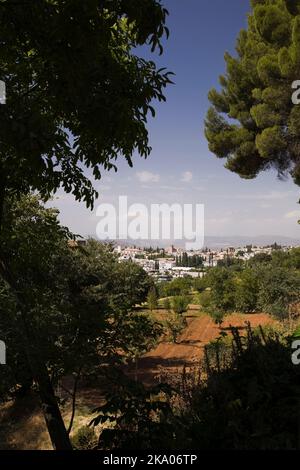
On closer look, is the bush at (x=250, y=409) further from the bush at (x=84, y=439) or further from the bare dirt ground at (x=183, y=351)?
the bush at (x=84, y=439)

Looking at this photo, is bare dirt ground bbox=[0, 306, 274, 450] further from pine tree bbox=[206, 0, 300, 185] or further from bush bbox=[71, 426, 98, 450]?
pine tree bbox=[206, 0, 300, 185]

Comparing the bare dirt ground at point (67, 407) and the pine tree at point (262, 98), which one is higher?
the pine tree at point (262, 98)

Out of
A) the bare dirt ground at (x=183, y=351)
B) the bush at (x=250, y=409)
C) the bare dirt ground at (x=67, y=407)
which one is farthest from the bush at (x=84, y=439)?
the bush at (x=250, y=409)

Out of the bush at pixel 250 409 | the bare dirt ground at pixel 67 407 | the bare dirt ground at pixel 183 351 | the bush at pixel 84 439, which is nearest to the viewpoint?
the bush at pixel 250 409

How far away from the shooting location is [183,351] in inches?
671

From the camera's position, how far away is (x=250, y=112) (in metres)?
15.4

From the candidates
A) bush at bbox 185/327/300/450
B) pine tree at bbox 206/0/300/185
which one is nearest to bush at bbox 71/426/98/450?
bush at bbox 185/327/300/450

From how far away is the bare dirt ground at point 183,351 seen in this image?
12.9 m

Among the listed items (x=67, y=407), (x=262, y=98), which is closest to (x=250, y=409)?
(x=67, y=407)

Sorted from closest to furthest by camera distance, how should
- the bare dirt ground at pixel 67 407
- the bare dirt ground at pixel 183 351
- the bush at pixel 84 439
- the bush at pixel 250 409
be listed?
the bush at pixel 250 409 < the bush at pixel 84 439 < the bare dirt ground at pixel 67 407 < the bare dirt ground at pixel 183 351

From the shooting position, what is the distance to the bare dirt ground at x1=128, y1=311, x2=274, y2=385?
1295cm

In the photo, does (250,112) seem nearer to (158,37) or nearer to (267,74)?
(267,74)
